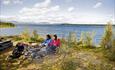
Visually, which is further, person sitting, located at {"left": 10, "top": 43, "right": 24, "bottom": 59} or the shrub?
the shrub

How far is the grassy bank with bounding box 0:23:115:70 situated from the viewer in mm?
6547

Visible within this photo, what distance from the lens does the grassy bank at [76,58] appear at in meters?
6.55

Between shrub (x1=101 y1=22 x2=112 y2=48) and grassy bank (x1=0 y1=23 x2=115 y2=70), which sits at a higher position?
shrub (x1=101 y1=22 x2=112 y2=48)

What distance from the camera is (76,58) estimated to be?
8789mm

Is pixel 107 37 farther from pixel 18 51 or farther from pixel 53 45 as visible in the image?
pixel 18 51

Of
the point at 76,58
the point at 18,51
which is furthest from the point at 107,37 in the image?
the point at 18,51

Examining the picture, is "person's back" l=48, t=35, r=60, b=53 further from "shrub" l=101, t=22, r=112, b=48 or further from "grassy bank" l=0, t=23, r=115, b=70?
"shrub" l=101, t=22, r=112, b=48

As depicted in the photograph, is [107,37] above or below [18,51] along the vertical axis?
above

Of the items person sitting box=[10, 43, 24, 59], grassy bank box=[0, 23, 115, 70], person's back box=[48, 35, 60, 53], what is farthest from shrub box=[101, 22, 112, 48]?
person sitting box=[10, 43, 24, 59]

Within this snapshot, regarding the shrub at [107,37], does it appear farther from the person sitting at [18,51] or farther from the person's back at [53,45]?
the person sitting at [18,51]

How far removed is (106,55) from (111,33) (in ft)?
5.06

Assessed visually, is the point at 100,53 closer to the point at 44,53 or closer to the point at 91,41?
the point at 91,41

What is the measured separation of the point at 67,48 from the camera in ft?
23.9

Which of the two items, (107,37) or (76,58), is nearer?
(76,58)
